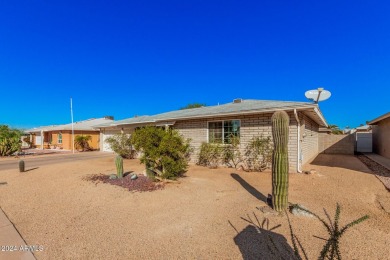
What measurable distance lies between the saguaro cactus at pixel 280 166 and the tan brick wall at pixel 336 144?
15.9 meters

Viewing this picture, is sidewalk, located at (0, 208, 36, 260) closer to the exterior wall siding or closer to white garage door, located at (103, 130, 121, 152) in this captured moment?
white garage door, located at (103, 130, 121, 152)

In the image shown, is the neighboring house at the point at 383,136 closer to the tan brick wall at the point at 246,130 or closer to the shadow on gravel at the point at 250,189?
the tan brick wall at the point at 246,130

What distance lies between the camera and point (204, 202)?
5297 millimetres

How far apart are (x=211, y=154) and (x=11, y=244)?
8.37 meters

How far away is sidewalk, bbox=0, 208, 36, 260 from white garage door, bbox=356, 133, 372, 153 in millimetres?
22914

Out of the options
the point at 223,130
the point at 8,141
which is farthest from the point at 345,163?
the point at 8,141

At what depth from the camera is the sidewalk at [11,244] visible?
9.81ft

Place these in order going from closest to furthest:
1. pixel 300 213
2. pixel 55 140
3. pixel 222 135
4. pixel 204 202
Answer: pixel 300 213, pixel 204 202, pixel 222 135, pixel 55 140

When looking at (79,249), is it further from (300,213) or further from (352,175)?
(352,175)

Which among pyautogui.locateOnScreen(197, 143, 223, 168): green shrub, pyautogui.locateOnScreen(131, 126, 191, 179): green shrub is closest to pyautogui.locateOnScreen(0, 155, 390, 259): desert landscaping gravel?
pyautogui.locateOnScreen(131, 126, 191, 179): green shrub

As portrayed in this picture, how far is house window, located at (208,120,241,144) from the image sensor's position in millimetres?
10352

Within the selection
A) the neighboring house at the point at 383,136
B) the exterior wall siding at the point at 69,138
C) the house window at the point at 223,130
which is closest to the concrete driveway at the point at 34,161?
the exterior wall siding at the point at 69,138

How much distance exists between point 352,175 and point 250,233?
23.1 feet

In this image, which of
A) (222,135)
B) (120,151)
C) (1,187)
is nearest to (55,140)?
(120,151)
